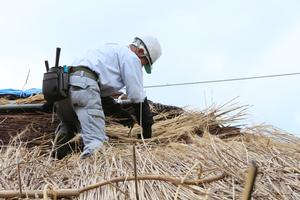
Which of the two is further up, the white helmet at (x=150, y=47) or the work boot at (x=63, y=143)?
the white helmet at (x=150, y=47)

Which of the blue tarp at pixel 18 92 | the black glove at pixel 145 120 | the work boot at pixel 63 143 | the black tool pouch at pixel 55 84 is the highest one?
the black tool pouch at pixel 55 84

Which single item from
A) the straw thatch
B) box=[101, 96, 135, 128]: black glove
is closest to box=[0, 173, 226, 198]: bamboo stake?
the straw thatch

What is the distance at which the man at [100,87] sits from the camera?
3.71 meters

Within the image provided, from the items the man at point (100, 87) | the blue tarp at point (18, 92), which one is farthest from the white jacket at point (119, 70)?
the blue tarp at point (18, 92)

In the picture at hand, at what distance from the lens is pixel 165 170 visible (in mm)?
2605

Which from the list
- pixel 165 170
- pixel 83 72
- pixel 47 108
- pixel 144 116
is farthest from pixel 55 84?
pixel 165 170

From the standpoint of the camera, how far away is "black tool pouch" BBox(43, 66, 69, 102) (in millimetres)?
3719

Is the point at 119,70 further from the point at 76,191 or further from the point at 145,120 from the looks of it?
the point at 76,191

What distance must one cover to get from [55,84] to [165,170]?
4.42ft

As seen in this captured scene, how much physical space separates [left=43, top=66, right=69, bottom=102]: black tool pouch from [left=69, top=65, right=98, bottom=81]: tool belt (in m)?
0.06

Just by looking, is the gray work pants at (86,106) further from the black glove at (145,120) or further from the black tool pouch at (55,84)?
the black glove at (145,120)

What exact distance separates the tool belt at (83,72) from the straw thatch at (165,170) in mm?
428

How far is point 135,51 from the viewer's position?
4.04m

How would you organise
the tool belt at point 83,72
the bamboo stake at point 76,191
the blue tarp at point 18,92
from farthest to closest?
the blue tarp at point 18,92 → the tool belt at point 83,72 → the bamboo stake at point 76,191
